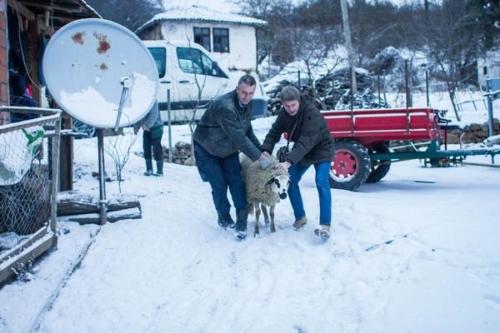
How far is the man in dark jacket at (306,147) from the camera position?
479cm

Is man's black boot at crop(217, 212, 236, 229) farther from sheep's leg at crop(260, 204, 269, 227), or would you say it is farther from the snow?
sheep's leg at crop(260, 204, 269, 227)

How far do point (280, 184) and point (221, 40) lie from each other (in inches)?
1053

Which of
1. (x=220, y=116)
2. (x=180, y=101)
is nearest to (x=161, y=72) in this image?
(x=180, y=101)

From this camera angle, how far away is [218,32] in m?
30.1

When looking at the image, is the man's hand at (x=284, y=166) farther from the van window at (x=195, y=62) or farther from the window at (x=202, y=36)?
the window at (x=202, y=36)

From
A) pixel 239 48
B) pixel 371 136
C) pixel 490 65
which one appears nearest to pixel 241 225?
pixel 371 136

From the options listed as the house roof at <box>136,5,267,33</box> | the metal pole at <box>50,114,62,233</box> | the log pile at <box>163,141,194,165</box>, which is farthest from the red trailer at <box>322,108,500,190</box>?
the house roof at <box>136,5,267,33</box>

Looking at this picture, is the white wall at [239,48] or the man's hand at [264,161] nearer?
the man's hand at [264,161]

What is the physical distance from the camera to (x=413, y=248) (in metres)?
4.30

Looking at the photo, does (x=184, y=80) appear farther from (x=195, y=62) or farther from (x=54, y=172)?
(x=54, y=172)

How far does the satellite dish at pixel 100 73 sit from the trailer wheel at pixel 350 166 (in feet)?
11.0

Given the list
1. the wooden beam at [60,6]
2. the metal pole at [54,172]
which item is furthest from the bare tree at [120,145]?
the metal pole at [54,172]

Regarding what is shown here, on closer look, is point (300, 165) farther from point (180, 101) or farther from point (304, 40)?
point (304, 40)

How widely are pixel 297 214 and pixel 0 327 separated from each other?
2920 millimetres
